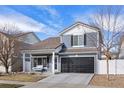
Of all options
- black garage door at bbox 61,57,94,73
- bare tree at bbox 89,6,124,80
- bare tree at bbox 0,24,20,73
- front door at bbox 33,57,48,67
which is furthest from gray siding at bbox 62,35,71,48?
bare tree at bbox 0,24,20,73

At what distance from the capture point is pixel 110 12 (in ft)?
82.5

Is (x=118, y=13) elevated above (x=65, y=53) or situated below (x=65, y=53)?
above

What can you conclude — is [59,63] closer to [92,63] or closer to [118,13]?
[92,63]

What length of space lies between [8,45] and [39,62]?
4.03 m

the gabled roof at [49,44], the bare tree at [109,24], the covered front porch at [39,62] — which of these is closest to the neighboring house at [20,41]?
the covered front porch at [39,62]

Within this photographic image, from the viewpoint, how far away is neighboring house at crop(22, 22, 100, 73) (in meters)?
27.9

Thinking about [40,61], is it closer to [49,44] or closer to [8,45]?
[49,44]

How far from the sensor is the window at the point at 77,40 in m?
29.2

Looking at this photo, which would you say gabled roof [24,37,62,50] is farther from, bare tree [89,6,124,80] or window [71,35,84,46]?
bare tree [89,6,124,80]

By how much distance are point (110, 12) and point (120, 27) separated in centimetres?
183

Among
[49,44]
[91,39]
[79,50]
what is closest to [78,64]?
[79,50]
